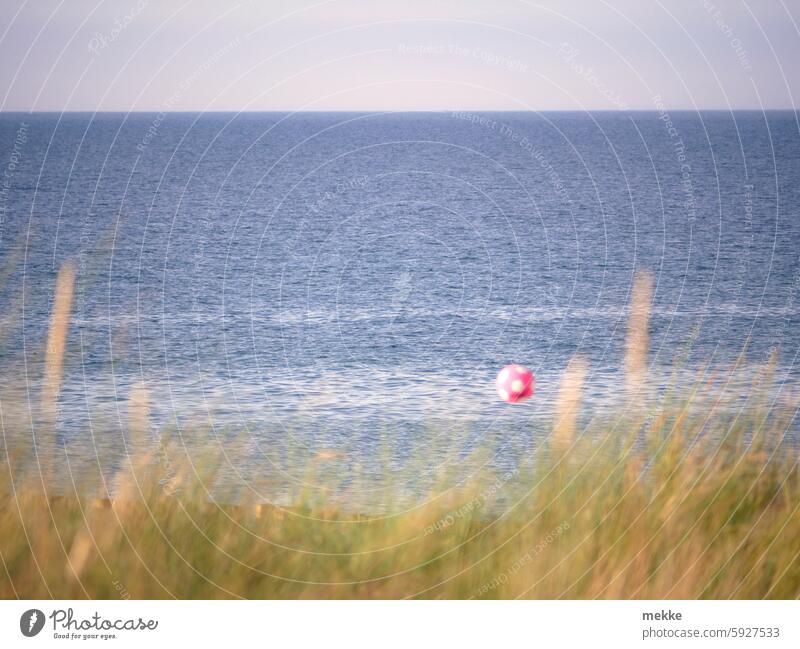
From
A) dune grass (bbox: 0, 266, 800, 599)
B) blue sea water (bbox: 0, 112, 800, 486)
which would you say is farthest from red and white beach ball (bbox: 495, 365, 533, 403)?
dune grass (bbox: 0, 266, 800, 599)

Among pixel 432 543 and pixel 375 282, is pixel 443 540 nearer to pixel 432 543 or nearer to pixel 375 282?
pixel 432 543

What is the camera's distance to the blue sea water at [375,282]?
120 feet

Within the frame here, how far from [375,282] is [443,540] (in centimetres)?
6792

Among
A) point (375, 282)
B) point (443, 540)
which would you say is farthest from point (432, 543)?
point (375, 282)

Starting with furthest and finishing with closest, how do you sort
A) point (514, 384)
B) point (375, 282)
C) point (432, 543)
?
1. point (375, 282)
2. point (514, 384)
3. point (432, 543)

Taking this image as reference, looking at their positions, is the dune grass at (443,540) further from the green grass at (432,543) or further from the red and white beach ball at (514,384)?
the red and white beach ball at (514,384)

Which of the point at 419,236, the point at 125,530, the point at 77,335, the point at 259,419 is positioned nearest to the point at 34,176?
the point at 419,236

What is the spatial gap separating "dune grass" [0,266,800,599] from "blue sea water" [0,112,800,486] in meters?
1.20

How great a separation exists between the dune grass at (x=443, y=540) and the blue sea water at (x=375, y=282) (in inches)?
47.4

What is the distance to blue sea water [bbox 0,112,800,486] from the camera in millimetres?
36688

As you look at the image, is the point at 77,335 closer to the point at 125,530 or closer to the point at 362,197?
the point at 125,530

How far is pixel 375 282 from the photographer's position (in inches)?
2931

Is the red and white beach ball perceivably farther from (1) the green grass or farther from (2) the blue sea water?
(1) the green grass
